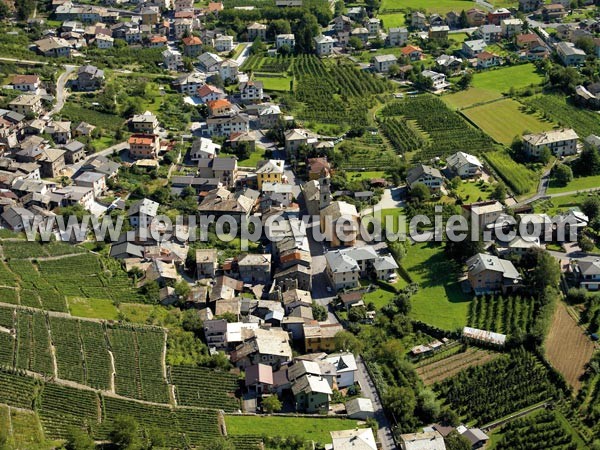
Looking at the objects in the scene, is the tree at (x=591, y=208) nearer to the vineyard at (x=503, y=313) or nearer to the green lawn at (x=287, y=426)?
the vineyard at (x=503, y=313)

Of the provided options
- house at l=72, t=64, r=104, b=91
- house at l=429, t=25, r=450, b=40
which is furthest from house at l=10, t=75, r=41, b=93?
house at l=429, t=25, r=450, b=40

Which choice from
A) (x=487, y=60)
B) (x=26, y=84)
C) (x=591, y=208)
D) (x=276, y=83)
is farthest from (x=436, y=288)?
(x=26, y=84)

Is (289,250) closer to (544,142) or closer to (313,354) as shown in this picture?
(313,354)

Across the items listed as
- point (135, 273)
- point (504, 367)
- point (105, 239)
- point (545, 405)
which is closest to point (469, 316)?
point (504, 367)

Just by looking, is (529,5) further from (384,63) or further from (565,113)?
(565,113)

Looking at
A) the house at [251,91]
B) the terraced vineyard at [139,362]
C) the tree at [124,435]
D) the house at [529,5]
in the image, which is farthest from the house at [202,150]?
the house at [529,5]

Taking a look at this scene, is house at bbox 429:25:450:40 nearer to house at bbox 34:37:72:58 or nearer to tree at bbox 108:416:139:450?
house at bbox 34:37:72:58
